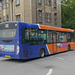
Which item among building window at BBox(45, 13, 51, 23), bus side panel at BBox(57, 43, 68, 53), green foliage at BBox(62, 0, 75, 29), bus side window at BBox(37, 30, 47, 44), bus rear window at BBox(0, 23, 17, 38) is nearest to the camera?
bus rear window at BBox(0, 23, 17, 38)

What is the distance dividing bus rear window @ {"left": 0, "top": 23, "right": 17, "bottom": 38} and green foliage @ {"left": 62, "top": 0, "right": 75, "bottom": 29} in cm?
2394

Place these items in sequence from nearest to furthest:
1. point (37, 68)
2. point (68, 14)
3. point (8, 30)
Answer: point (37, 68)
point (8, 30)
point (68, 14)

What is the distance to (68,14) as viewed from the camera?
33875 millimetres

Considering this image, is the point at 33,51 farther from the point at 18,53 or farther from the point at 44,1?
the point at 44,1

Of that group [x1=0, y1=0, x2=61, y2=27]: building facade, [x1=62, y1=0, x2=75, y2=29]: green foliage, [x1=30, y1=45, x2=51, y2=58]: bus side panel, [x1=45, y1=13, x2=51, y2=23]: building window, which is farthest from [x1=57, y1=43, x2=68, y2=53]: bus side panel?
[x1=62, y1=0, x2=75, y2=29]: green foliage

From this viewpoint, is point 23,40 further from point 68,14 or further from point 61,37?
point 68,14

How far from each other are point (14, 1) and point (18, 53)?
17.5 meters

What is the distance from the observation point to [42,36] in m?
11.5

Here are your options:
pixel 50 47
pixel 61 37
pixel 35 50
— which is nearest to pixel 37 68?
pixel 35 50

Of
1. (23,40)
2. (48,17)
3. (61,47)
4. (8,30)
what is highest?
(48,17)

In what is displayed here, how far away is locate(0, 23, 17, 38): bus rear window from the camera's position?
941 centimetres

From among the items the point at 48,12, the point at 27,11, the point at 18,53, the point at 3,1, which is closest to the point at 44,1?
the point at 48,12

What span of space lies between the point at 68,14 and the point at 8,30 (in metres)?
26.6

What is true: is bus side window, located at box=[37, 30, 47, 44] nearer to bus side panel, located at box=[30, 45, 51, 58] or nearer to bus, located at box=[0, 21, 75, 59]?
bus, located at box=[0, 21, 75, 59]
